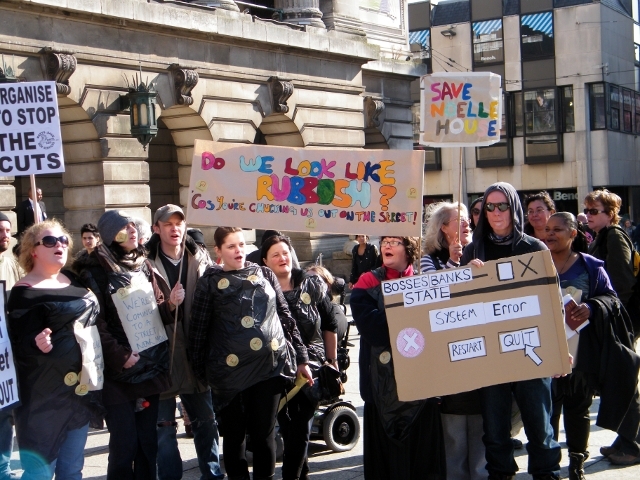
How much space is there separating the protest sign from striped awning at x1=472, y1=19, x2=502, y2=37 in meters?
45.1

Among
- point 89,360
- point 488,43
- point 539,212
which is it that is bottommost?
point 89,360

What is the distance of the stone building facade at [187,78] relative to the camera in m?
15.9

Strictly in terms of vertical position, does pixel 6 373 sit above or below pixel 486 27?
below

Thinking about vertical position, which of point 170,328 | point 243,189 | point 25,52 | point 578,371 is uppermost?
point 25,52

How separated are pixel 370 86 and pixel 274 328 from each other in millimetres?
19633

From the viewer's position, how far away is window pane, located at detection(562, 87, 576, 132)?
4519 centimetres

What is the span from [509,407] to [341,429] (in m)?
1.95

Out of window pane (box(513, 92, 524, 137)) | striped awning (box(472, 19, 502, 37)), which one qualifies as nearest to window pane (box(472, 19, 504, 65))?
striped awning (box(472, 19, 502, 37))

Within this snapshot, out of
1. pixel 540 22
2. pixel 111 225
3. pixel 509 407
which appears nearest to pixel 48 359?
pixel 111 225

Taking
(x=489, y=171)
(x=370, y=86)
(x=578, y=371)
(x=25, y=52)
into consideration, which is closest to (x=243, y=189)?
(x=578, y=371)

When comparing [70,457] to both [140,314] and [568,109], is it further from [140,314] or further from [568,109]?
[568,109]

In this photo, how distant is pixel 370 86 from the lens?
25.0 metres

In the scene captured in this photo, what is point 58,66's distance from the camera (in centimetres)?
1550

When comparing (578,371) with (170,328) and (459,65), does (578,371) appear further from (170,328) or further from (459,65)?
(459,65)
